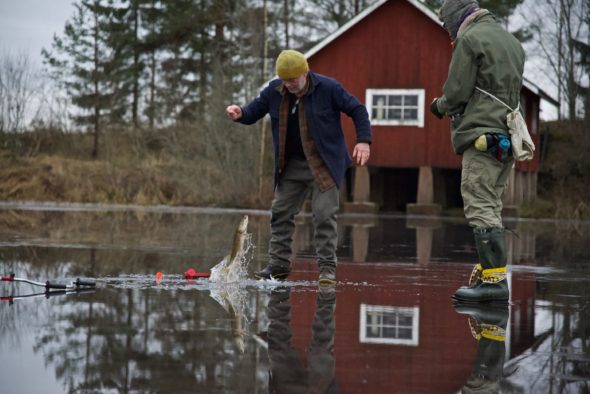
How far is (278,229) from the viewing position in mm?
8750

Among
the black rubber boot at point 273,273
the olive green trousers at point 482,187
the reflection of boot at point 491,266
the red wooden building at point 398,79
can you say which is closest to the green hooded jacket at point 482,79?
the olive green trousers at point 482,187

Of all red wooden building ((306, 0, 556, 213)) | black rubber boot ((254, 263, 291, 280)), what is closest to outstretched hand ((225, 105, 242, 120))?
black rubber boot ((254, 263, 291, 280))

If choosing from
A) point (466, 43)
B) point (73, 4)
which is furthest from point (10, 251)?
point (73, 4)

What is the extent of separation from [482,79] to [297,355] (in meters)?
3.24

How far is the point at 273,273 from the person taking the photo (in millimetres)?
8539

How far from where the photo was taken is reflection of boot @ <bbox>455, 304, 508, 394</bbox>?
13.8 ft

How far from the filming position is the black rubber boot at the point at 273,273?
848 centimetres

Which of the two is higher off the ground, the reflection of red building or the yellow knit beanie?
the yellow knit beanie

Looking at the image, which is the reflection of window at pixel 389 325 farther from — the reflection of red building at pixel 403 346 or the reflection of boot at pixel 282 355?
the reflection of boot at pixel 282 355

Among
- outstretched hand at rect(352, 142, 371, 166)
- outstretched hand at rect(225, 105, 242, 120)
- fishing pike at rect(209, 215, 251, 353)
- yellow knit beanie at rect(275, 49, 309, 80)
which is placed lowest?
fishing pike at rect(209, 215, 251, 353)

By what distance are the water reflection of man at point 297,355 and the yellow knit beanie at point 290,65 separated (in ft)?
7.00

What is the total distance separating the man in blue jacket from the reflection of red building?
0.34 m

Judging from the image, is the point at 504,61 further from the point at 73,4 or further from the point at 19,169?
the point at 73,4

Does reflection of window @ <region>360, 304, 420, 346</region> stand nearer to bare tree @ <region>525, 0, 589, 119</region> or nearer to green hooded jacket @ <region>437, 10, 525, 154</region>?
green hooded jacket @ <region>437, 10, 525, 154</region>
